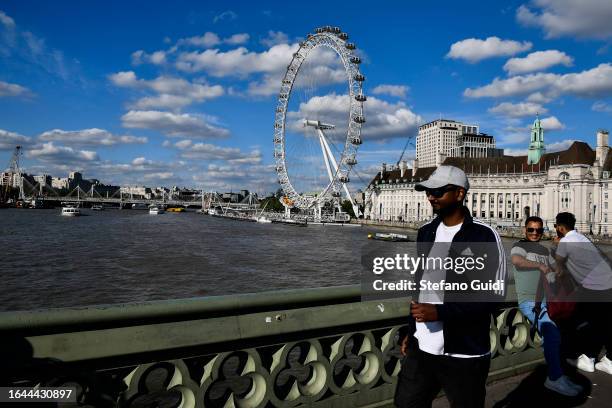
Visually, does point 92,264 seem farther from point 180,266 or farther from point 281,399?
point 281,399

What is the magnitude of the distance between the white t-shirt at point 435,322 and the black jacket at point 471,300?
0.16ft

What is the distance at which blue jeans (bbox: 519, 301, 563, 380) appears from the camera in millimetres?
4160

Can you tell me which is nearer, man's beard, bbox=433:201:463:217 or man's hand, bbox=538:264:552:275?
man's beard, bbox=433:201:463:217

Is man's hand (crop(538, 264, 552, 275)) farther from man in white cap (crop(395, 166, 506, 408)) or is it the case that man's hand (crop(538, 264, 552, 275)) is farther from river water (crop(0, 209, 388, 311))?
river water (crop(0, 209, 388, 311))

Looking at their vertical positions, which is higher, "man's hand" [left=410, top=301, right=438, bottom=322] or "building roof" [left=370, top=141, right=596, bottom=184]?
"building roof" [left=370, top=141, right=596, bottom=184]

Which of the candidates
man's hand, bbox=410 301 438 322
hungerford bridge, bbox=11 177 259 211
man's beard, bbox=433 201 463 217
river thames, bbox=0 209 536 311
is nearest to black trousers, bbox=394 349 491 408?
man's hand, bbox=410 301 438 322

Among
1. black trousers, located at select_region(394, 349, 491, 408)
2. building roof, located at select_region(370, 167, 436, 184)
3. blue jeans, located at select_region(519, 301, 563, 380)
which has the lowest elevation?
blue jeans, located at select_region(519, 301, 563, 380)

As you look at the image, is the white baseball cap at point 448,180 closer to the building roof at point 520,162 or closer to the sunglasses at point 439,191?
the sunglasses at point 439,191

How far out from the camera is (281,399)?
10.2 feet

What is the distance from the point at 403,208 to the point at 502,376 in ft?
429

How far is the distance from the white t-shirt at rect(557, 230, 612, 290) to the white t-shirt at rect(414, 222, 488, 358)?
2.45 metres

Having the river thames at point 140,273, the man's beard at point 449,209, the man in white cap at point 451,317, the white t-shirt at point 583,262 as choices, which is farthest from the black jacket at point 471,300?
the river thames at point 140,273

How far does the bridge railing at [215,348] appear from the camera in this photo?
7.59ft

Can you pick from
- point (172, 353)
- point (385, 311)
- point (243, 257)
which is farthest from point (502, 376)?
point (243, 257)
